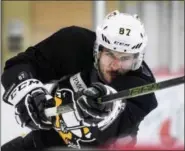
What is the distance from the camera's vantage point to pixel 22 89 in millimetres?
1272

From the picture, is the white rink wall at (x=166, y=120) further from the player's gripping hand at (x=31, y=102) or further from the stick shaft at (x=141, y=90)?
the stick shaft at (x=141, y=90)

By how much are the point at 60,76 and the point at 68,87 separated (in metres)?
0.07

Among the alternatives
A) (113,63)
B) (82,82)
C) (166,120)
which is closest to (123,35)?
(113,63)

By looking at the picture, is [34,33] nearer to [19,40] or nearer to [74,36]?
[19,40]

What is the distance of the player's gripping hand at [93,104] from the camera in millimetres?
1086

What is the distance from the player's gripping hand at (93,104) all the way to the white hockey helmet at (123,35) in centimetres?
17

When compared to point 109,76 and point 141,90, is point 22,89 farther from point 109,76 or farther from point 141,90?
point 141,90

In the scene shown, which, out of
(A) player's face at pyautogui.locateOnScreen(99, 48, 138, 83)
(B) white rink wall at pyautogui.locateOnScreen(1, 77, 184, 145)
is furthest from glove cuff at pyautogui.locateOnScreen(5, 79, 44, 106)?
(B) white rink wall at pyautogui.locateOnScreen(1, 77, 184, 145)

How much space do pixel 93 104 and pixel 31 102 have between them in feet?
0.64

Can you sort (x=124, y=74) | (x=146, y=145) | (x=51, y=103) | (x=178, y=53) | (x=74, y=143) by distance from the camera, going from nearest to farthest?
(x=51, y=103) < (x=124, y=74) < (x=74, y=143) < (x=146, y=145) < (x=178, y=53)

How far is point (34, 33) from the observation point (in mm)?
4301

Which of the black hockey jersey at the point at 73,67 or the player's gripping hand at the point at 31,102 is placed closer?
the player's gripping hand at the point at 31,102

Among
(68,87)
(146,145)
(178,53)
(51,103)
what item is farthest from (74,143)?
(178,53)

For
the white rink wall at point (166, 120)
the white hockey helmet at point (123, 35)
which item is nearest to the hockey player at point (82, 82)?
the white hockey helmet at point (123, 35)
